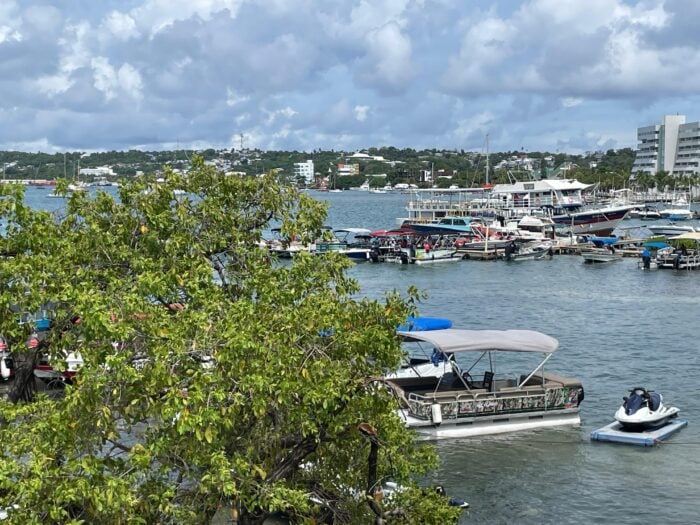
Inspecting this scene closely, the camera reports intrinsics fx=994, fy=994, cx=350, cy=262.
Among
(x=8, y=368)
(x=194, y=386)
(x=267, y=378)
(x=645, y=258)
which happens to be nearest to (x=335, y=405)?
(x=267, y=378)

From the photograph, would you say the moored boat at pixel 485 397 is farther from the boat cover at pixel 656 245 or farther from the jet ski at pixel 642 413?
the boat cover at pixel 656 245

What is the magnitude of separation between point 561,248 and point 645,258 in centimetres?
1517

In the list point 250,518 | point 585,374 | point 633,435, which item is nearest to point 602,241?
point 585,374

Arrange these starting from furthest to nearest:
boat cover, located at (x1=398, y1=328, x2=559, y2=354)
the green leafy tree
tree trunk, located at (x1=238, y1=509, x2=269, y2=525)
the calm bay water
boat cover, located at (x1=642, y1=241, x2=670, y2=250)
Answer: boat cover, located at (x1=642, y1=241, x2=670, y2=250), boat cover, located at (x1=398, y1=328, x2=559, y2=354), the calm bay water, tree trunk, located at (x1=238, y1=509, x2=269, y2=525), the green leafy tree

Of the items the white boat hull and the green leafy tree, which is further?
the white boat hull

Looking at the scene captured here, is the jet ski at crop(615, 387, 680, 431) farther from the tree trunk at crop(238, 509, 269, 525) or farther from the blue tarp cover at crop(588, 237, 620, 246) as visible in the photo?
the blue tarp cover at crop(588, 237, 620, 246)

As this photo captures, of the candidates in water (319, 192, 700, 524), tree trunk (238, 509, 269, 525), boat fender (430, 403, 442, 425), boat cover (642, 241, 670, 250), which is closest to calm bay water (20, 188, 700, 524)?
water (319, 192, 700, 524)

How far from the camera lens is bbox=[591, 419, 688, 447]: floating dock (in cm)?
2806

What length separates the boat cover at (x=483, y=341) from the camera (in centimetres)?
2898

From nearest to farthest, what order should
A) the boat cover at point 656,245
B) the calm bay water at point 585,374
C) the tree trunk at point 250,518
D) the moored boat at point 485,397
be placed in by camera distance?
the tree trunk at point 250,518 → the calm bay water at point 585,374 → the moored boat at point 485,397 → the boat cover at point 656,245

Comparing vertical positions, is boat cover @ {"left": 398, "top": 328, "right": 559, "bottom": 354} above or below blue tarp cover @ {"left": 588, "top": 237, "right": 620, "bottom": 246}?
above

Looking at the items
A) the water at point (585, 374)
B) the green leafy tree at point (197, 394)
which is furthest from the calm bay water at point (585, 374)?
the green leafy tree at point (197, 394)

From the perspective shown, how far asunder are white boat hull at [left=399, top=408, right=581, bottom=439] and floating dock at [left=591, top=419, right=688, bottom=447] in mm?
1080

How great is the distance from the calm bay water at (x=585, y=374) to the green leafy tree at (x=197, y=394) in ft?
35.4
